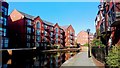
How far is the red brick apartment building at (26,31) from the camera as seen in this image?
59.2m

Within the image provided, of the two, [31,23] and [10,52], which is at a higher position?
[31,23]

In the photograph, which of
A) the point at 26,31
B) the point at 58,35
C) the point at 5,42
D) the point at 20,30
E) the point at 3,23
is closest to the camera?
the point at 3,23

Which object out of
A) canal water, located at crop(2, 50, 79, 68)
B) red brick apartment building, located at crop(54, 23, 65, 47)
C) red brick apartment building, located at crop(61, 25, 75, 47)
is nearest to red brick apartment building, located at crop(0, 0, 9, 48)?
canal water, located at crop(2, 50, 79, 68)

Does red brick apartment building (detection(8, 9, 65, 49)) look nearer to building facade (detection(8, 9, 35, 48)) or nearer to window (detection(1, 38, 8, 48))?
building facade (detection(8, 9, 35, 48))

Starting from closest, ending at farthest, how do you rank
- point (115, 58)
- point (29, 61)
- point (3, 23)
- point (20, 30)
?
point (115, 58) < point (29, 61) < point (3, 23) < point (20, 30)

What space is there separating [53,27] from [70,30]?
26210 millimetres

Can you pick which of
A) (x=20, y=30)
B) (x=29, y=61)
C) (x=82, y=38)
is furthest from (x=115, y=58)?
(x=82, y=38)

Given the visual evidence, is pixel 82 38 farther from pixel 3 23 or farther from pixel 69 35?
pixel 3 23

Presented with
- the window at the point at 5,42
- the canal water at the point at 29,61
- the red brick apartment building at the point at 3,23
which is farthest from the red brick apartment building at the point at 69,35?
the canal water at the point at 29,61

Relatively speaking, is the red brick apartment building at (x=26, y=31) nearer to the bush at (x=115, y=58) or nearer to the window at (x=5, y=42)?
the window at (x=5, y=42)

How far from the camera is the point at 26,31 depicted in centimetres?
6294

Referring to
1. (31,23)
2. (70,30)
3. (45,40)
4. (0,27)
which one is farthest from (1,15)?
(70,30)

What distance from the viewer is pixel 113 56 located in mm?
11195

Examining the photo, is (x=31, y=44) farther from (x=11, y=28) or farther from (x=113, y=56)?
(x=113, y=56)
